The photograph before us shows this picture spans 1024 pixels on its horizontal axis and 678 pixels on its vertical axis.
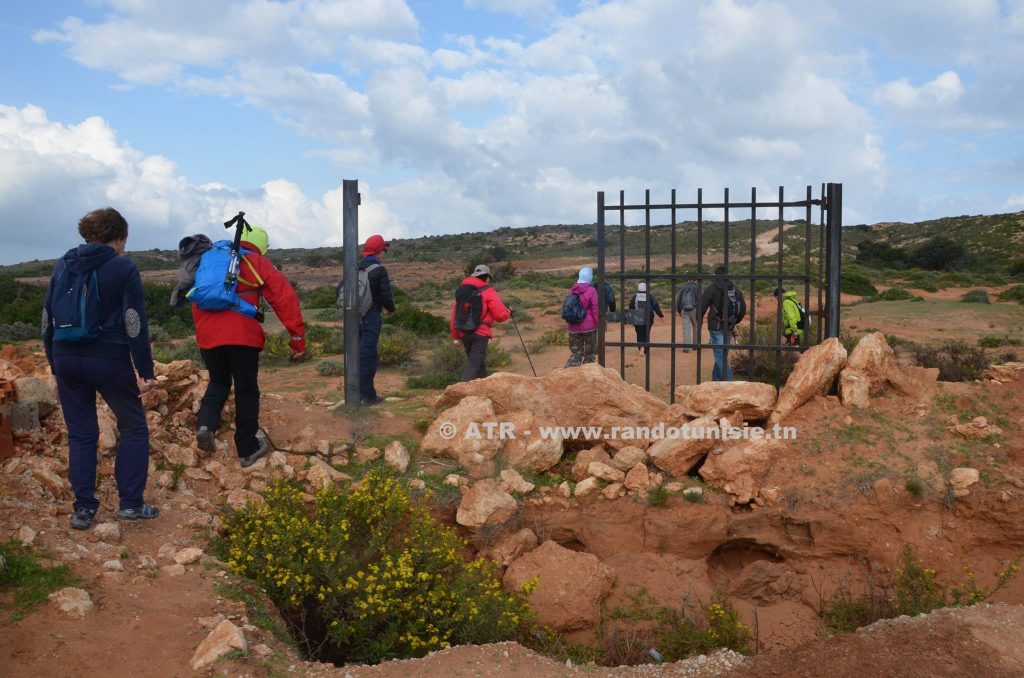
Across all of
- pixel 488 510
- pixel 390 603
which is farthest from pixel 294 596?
pixel 488 510

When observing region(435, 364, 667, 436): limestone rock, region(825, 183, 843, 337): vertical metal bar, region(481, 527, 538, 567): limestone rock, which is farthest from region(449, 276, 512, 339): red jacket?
region(825, 183, 843, 337): vertical metal bar

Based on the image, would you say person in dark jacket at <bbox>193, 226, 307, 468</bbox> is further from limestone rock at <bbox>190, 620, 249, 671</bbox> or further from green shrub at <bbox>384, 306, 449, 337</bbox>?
green shrub at <bbox>384, 306, 449, 337</bbox>

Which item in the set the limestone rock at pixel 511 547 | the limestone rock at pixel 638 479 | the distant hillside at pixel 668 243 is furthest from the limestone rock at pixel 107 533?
the distant hillside at pixel 668 243

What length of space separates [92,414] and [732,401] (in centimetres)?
516

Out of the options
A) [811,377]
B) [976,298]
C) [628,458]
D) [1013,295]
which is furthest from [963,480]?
[1013,295]

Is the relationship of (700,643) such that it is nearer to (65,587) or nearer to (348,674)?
(348,674)

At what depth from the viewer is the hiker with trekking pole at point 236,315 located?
5750 millimetres

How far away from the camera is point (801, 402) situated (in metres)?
7.16

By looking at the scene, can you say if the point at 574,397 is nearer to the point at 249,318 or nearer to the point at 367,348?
the point at 367,348

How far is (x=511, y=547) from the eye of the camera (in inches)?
237

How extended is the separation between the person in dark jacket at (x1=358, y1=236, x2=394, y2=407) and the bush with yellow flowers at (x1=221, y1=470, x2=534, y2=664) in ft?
10.4

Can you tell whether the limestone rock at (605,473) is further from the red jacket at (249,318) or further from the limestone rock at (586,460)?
the red jacket at (249,318)

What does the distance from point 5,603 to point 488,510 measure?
3.25 meters

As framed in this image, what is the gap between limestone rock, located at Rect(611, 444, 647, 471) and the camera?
6.73 metres
